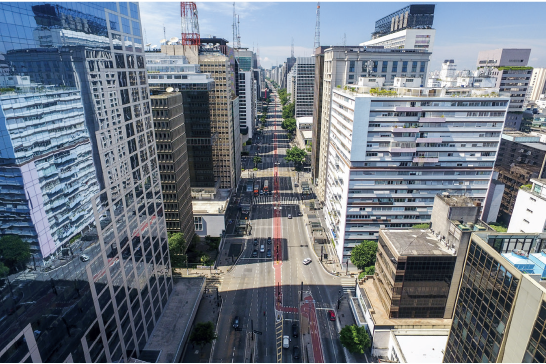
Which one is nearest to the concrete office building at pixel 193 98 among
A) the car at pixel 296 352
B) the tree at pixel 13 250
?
the car at pixel 296 352

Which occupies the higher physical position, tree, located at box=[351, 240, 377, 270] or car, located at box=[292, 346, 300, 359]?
tree, located at box=[351, 240, 377, 270]

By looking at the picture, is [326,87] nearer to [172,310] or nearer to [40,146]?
[172,310]

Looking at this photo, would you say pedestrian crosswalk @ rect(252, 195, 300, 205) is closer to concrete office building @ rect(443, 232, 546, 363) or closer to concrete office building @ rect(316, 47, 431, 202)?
concrete office building @ rect(316, 47, 431, 202)

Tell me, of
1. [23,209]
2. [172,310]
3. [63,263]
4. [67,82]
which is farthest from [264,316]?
[67,82]

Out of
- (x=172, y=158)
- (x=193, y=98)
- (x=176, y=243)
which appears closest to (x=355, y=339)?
(x=176, y=243)

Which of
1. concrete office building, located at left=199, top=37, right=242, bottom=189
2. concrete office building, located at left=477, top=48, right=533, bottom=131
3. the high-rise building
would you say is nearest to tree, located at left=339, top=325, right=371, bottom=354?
the high-rise building

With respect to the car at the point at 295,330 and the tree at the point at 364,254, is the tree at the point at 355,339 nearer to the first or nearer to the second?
the car at the point at 295,330
